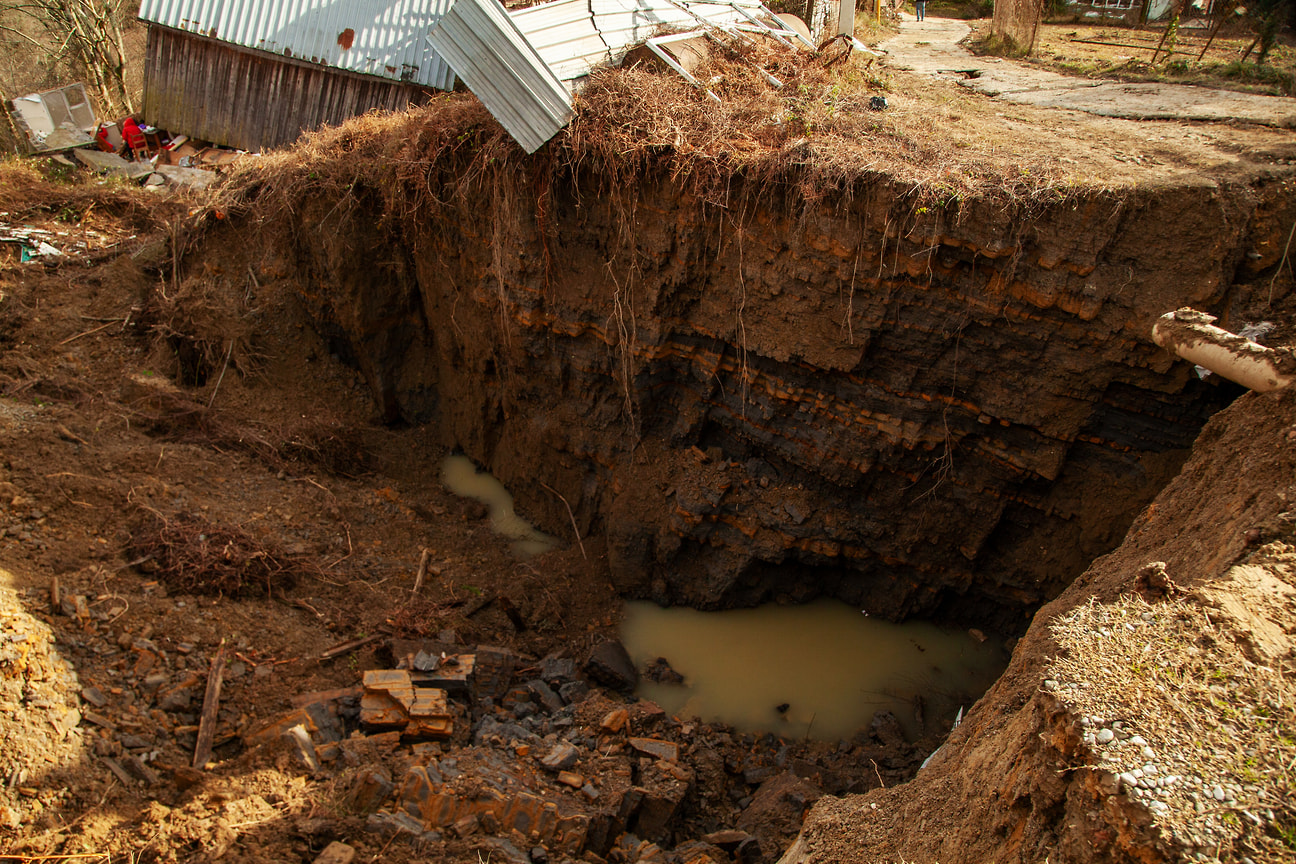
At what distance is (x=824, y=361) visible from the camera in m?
5.78

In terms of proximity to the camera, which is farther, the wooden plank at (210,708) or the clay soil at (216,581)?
the wooden plank at (210,708)

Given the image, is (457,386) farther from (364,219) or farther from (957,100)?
(957,100)

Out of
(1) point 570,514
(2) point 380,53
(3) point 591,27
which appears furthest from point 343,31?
(1) point 570,514

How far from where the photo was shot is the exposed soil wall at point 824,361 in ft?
16.0

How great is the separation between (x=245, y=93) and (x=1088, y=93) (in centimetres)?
1140

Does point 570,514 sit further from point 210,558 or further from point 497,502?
point 210,558

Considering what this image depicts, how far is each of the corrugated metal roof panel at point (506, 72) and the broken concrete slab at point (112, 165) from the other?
8.03 meters

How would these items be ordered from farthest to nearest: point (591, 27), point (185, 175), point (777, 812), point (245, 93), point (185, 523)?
point (245, 93)
point (185, 175)
point (591, 27)
point (185, 523)
point (777, 812)

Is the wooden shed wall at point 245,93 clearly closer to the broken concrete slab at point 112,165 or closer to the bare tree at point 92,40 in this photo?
the broken concrete slab at point 112,165

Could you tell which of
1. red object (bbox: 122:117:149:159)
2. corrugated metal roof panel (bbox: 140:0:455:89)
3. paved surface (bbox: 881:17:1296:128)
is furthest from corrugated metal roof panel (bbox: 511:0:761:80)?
red object (bbox: 122:117:149:159)

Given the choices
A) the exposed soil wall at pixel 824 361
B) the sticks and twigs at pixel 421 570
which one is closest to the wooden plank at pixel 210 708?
the sticks and twigs at pixel 421 570

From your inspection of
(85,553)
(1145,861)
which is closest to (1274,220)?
(1145,861)

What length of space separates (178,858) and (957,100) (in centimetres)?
787

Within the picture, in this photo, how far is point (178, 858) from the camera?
373cm
